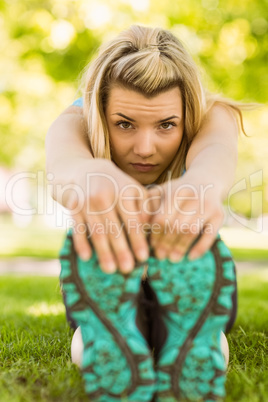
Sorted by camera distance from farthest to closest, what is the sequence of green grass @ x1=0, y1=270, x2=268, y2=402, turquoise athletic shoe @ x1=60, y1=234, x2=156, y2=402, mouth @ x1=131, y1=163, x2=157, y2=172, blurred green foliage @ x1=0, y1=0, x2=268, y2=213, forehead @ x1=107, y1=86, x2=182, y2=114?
blurred green foliage @ x1=0, y1=0, x2=268, y2=213
mouth @ x1=131, y1=163, x2=157, y2=172
forehead @ x1=107, y1=86, x2=182, y2=114
green grass @ x1=0, y1=270, x2=268, y2=402
turquoise athletic shoe @ x1=60, y1=234, x2=156, y2=402

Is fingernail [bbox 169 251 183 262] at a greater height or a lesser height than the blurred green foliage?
lesser

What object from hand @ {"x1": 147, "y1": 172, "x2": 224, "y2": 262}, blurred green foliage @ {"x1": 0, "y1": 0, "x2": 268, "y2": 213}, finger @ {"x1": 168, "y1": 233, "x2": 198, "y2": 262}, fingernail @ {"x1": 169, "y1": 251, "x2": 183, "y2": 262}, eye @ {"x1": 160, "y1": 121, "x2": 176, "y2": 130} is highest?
blurred green foliage @ {"x1": 0, "y1": 0, "x2": 268, "y2": 213}

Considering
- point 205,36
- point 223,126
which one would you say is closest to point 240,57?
point 205,36

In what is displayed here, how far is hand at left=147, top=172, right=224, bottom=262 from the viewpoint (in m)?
1.27

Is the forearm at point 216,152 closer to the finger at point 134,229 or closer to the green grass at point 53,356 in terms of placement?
the finger at point 134,229

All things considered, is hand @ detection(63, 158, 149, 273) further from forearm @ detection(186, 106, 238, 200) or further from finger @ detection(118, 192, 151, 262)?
forearm @ detection(186, 106, 238, 200)

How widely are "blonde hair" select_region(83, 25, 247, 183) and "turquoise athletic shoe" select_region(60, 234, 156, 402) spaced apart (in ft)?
2.61

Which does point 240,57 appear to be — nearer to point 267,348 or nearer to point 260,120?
point 260,120

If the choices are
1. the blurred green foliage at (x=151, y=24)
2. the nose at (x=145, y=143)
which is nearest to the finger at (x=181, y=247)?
the nose at (x=145, y=143)

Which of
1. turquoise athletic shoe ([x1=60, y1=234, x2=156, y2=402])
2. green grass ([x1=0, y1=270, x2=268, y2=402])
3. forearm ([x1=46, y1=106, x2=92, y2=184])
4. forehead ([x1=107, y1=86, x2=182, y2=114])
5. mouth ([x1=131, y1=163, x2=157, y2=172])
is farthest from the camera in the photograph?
mouth ([x1=131, y1=163, x2=157, y2=172])

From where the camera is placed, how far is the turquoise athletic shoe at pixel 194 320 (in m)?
1.26

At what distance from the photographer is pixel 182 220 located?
1.27m

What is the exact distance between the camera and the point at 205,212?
51.4 inches

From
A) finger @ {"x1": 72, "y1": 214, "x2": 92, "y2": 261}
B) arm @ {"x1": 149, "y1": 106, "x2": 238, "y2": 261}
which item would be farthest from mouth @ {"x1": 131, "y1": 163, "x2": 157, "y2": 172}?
finger @ {"x1": 72, "y1": 214, "x2": 92, "y2": 261}
